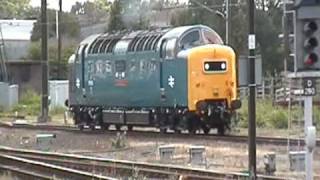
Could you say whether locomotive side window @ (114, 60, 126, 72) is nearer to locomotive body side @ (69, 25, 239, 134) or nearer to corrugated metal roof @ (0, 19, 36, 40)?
locomotive body side @ (69, 25, 239, 134)

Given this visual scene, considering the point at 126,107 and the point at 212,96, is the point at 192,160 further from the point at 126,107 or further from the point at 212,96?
the point at 126,107

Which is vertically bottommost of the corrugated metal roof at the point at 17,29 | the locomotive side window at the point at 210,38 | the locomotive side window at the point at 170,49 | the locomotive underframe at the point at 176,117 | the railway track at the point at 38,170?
the railway track at the point at 38,170

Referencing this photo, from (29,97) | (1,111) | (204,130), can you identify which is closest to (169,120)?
(204,130)

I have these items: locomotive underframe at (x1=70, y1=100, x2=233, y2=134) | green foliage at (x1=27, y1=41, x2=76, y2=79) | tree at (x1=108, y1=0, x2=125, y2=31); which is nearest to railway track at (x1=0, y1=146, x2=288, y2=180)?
locomotive underframe at (x1=70, y1=100, x2=233, y2=134)

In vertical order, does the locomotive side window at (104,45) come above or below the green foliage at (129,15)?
below

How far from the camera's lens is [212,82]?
2705 cm

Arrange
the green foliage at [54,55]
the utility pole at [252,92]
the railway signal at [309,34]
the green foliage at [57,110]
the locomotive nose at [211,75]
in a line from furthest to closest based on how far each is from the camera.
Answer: the green foliage at [54,55]
the green foliage at [57,110]
the locomotive nose at [211,75]
the utility pole at [252,92]
the railway signal at [309,34]

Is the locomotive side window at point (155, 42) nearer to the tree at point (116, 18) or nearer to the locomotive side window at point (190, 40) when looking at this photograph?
the locomotive side window at point (190, 40)

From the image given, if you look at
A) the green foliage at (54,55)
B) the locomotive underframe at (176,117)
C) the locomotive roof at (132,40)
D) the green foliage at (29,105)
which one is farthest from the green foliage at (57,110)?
the green foliage at (54,55)

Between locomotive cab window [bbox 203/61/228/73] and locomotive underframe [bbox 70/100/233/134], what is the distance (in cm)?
97

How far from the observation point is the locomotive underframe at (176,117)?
2706 centimetres

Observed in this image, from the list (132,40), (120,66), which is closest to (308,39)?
(132,40)

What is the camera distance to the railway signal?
1121 centimetres

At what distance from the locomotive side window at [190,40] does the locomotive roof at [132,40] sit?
0.16 metres
